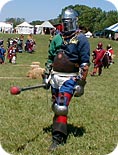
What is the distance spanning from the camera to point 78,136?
646 centimetres

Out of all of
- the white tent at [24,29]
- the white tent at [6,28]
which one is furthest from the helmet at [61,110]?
the white tent at [24,29]

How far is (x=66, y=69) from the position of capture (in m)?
6.03

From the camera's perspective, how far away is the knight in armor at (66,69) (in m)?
5.87

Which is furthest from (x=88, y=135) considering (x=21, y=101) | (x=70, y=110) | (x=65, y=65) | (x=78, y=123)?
(x=21, y=101)

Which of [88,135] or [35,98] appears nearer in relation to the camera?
[88,135]

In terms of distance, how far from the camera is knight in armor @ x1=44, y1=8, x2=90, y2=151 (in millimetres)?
5867

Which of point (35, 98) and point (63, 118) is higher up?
point (63, 118)

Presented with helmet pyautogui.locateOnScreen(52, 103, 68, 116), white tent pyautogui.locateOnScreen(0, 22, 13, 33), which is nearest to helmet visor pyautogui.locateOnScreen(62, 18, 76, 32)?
helmet pyautogui.locateOnScreen(52, 103, 68, 116)

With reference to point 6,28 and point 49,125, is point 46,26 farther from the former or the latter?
point 49,125

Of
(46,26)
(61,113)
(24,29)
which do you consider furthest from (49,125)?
(46,26)

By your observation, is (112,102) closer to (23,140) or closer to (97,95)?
(97,95)

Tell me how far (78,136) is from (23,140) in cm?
93

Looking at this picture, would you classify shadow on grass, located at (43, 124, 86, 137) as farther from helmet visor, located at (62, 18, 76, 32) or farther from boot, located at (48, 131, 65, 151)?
helmet visor, located at (62, 18, 76, 32)

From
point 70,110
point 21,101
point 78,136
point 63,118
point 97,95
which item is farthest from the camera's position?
point 97,95
